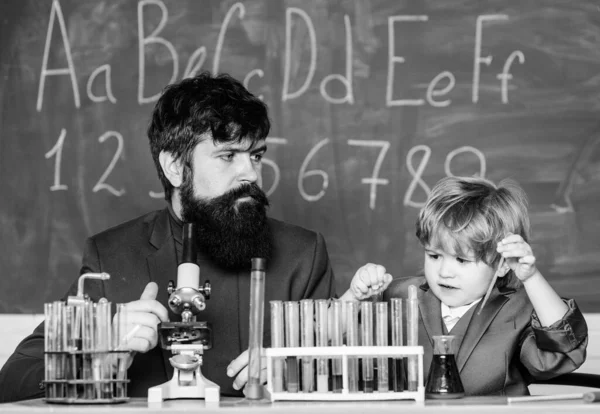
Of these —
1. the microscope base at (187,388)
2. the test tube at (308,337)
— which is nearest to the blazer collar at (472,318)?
the test tube at (308,337)

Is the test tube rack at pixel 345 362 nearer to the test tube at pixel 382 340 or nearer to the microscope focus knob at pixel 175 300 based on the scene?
the test tube at pixel 382 340

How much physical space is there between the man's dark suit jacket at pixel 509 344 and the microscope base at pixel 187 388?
23.8 inches

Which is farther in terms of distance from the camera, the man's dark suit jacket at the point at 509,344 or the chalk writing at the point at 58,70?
the chalk writing at the point at 58,70

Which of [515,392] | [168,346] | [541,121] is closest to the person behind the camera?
[168,346]

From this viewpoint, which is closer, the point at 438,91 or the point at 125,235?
the point at 125,235

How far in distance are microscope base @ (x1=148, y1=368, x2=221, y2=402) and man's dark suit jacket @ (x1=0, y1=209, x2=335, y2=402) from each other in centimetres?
52

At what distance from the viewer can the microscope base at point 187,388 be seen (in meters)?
1.82

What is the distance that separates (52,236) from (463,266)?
5.27ft

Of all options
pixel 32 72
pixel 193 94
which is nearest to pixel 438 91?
pixel 193 94

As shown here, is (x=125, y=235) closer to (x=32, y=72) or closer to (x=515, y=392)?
(x=32, y=72)

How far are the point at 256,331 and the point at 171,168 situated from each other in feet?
3.60

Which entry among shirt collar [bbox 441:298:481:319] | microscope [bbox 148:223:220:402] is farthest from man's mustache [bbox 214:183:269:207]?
microscope [bbox 148:223:220:402]

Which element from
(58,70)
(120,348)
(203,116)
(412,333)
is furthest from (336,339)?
(58,70)

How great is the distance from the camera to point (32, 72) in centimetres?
327
